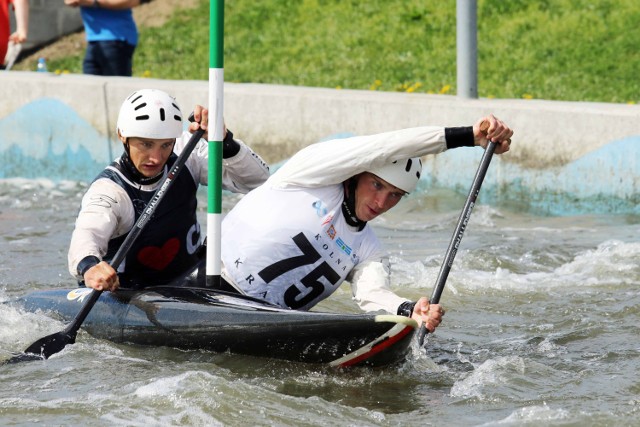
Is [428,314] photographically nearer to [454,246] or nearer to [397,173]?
[454,246]

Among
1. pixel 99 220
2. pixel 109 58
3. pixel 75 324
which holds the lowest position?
pixel 75 324

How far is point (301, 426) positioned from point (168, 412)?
542 mm

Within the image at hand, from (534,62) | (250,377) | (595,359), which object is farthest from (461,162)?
(250,377)

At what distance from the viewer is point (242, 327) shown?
5.85m

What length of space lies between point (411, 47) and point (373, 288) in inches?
287

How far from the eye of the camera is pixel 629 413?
5453mm

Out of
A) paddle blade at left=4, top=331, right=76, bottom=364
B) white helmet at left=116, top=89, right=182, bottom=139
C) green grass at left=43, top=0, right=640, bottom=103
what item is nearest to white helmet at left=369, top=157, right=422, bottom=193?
white helmet at left=116, top=89, right=182, bottom=139

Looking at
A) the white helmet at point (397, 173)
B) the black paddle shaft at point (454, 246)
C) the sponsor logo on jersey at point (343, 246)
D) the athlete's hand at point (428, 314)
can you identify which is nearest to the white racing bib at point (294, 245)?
the sponsor logo on jersey at point (343, 246)

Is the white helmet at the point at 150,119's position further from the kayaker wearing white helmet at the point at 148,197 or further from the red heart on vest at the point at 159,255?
the red heart on vest at the point at 159,255

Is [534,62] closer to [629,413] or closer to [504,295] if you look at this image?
[504,295]

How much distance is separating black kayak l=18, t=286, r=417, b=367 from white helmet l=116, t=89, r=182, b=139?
729 millimetres

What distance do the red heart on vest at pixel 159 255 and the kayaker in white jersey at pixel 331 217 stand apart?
1.66 ft

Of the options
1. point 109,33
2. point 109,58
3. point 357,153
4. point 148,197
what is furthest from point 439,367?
point 109,58

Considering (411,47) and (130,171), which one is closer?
(130,171)
